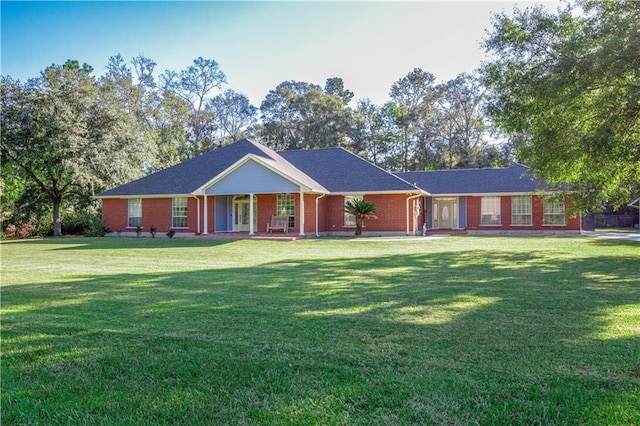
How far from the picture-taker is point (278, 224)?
80.7 feet

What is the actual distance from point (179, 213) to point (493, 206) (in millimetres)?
18651

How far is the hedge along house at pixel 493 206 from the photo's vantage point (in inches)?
1093

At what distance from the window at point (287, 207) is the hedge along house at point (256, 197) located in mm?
54

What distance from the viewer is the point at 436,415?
120 inches

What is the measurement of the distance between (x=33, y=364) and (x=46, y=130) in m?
26.5

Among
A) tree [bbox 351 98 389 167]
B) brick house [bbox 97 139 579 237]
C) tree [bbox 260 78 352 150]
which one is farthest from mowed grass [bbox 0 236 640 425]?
tree [bbox 351 98 389 167]

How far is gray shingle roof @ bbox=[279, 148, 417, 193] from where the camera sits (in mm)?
25406

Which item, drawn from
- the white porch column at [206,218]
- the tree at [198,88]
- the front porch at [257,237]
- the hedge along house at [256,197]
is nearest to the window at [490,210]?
the hedge along house at [256,197]

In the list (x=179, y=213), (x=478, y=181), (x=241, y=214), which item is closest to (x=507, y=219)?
(x=478, y=181)

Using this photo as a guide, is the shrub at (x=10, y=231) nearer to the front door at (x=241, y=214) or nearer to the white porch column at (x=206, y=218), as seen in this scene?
the white porch column at (x=206, y=218)

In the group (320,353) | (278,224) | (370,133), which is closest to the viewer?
(320,353)

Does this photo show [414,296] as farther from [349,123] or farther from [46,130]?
[349,123]

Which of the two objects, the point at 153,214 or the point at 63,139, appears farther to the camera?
the point at 153,214

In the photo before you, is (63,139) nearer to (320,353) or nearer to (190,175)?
(190,175)
